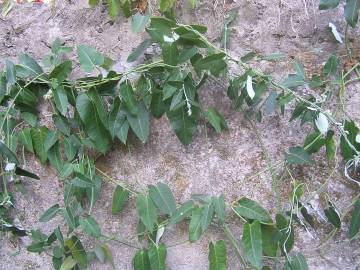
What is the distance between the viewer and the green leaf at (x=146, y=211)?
129 centimetres

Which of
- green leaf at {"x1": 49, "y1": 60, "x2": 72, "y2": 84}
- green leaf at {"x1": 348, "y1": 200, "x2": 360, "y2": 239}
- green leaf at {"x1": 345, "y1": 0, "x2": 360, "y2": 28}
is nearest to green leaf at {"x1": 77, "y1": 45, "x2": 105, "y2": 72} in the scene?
green leaf at {"x1": 49, "y1": 60, "x2": 72, "y2": 84}

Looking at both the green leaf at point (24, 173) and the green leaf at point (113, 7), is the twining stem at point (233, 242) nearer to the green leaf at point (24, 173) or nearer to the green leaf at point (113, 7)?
the green leaf at point (24, 173)

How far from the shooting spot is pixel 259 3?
4.80ft

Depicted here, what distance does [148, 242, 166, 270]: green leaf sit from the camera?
129 centimetres

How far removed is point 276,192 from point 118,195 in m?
0.44

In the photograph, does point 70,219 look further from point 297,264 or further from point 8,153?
point 297,264

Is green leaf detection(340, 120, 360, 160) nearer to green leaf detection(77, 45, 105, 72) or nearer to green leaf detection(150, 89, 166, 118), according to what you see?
green leaf detection(150, 89, 166, 118)

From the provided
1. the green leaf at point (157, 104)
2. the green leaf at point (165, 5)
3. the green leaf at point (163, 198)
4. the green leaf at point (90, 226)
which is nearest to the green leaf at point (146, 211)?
the green leaf at point (163, 198)

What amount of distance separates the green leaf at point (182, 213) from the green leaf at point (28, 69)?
55 cm

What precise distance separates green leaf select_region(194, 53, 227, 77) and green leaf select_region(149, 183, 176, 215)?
336 millimetres

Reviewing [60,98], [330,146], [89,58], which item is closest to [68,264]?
[60,98]

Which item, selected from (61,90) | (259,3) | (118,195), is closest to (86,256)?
(118,195)

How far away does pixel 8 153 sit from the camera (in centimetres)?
140

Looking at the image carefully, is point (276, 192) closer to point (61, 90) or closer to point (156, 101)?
point (156, 101)
